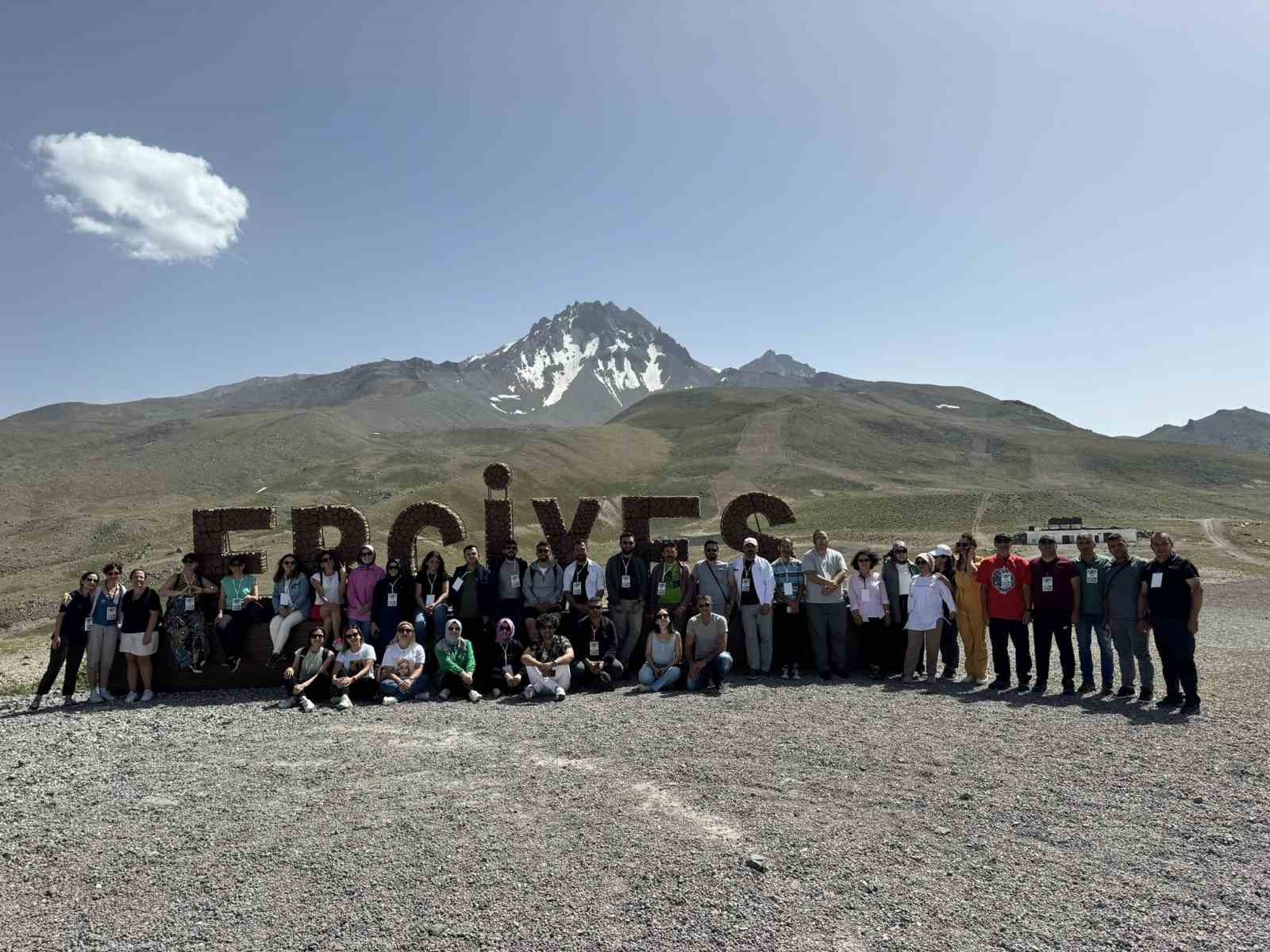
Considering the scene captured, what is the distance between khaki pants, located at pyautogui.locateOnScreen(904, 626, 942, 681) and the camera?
34.7ft

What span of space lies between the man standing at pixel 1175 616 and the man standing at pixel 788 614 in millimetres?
4205

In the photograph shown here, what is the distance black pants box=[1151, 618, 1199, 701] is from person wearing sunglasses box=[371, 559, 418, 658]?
9456mm

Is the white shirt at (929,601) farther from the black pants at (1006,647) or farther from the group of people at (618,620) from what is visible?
the black pants at (1006,647)

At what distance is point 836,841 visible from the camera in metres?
5.67

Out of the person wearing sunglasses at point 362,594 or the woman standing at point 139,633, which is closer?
the woman standing at point 139,633

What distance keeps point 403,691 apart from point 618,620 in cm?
305

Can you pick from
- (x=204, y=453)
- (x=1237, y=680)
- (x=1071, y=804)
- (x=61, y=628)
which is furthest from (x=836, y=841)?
(x=204, y=453)

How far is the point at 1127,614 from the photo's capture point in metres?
9.31

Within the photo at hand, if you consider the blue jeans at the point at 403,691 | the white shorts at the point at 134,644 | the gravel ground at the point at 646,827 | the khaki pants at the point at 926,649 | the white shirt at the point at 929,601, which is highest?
the white shirt at the point at 929,601

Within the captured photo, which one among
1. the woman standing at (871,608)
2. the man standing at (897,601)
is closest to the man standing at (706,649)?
the woman standing at (871,608)

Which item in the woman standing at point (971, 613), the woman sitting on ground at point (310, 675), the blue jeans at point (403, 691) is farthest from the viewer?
the woman standing at point (971, 613)

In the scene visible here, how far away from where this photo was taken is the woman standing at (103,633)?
33.8 feet

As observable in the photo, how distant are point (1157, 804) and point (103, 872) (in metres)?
8.12

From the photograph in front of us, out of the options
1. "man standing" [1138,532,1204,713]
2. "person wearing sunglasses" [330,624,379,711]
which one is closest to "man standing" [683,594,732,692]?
"person wearing sunglasses" [330,624,379,711]
